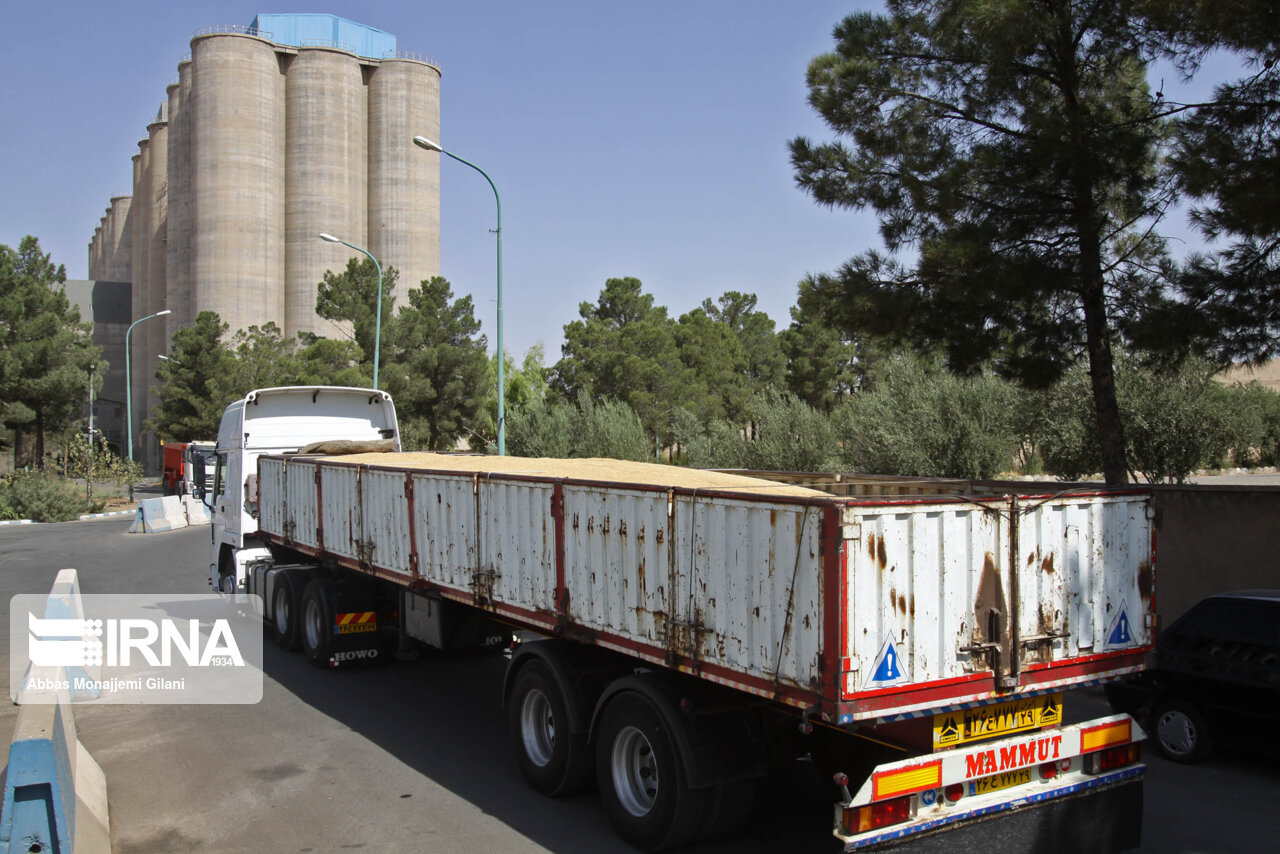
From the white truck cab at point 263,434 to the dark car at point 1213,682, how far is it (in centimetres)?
1022

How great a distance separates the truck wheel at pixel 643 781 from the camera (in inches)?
221

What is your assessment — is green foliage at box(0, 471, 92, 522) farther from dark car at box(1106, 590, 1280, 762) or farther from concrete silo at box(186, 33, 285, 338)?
dark car at box(1106, 590, 1280, 762)

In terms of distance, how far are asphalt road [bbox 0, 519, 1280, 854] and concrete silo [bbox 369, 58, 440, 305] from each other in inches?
2514

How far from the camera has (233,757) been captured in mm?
7820

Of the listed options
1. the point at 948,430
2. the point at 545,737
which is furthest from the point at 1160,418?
the point at 545,737

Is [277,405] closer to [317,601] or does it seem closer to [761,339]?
[317,601]

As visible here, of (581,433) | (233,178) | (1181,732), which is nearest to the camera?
(1181,732)

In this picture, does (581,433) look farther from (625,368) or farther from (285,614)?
(285,614)

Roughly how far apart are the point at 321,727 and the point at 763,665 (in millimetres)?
5257

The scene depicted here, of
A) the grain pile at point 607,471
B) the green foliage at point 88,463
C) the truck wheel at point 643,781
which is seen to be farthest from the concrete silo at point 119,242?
the truck wheel at point 643,781

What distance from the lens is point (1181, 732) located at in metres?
7.61

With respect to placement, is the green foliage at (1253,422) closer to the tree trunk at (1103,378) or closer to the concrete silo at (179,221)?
the tree trunk at (1103,378)

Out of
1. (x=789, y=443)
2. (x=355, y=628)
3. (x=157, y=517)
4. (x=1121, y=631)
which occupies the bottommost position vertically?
(x=157, y=517)

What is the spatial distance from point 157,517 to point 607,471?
83.9ft
